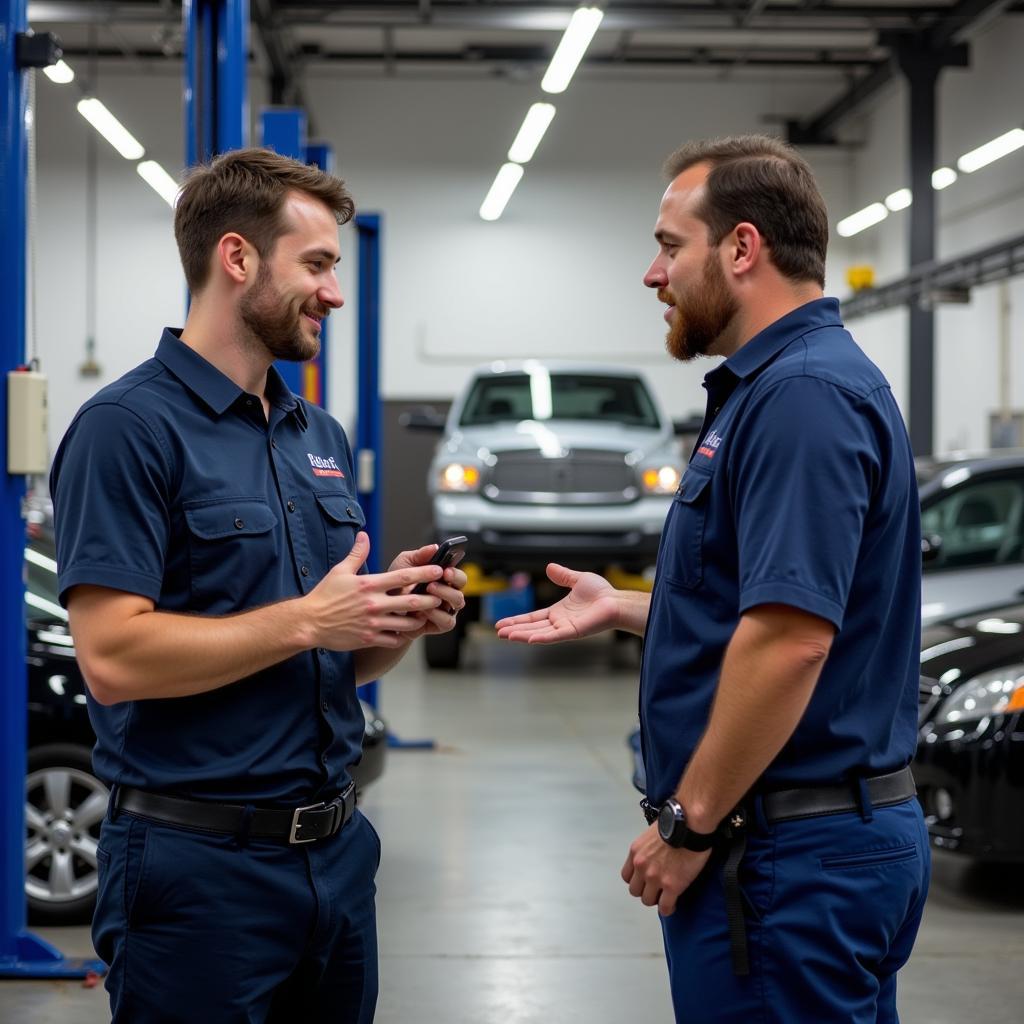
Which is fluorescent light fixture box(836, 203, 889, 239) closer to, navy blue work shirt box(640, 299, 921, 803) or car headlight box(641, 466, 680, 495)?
car headlight box(641, 466, 680, 495)

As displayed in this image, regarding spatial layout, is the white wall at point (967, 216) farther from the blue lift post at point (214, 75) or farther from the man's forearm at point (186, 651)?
the man's forearm at point (186, 651)

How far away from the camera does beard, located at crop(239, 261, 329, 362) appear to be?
2180 millimetres

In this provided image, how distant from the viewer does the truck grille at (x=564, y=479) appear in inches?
399

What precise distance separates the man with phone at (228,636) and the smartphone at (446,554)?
19 millimetres

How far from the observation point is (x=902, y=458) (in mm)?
1919

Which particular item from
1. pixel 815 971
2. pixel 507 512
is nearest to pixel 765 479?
pixel 815 971

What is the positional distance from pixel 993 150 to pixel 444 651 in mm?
8006

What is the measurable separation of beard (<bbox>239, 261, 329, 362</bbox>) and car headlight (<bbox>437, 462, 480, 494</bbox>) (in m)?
7.92

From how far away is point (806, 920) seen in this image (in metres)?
1.81

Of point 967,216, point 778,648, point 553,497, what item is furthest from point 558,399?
point 778,648

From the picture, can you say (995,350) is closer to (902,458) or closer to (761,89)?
(761,89)

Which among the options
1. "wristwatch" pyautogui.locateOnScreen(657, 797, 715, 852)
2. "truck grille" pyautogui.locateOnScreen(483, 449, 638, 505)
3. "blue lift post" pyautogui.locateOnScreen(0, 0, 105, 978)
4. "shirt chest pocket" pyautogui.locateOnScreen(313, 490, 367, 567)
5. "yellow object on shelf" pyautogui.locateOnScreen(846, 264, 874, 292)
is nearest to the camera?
"wristwatch" pyautogui.locateOnScreen(657, 797, 715, 852)

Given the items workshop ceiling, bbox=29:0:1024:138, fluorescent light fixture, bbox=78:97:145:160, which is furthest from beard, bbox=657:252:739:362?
workshop ceiling, bbox=29:0:1024:138

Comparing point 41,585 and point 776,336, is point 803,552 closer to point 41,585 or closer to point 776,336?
point 776,336
